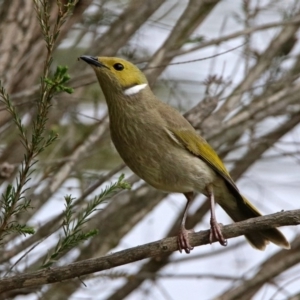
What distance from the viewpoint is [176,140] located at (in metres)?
4.72

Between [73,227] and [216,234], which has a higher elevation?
[73,227]

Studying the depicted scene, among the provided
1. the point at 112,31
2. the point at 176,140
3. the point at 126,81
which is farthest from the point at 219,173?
the point at 112,31

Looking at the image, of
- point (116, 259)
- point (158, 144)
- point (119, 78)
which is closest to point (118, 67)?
point (119, 78)

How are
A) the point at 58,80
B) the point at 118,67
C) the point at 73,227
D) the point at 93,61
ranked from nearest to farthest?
the point at 58,80, the point at 73,227, the point at 93,61, the point at 118,67

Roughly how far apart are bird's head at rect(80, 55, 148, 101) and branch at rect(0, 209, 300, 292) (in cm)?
139

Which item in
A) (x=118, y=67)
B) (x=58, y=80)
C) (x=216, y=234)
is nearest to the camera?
(x=58, y=80)

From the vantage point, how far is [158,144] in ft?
15.2

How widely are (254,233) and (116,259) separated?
5.21ft

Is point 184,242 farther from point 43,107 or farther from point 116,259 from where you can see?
point 43,107

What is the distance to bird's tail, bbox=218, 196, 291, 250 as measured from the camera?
4789 millimetres

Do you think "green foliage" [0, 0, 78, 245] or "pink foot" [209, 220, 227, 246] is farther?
"pink foot" [209, 220, 227, 246]

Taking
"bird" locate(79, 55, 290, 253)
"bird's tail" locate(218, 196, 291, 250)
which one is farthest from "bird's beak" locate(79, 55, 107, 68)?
"bird's tail" locate(218, 196, 291, 250)

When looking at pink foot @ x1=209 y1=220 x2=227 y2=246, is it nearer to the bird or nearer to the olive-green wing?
the bird

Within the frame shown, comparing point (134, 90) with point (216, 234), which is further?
point (134, 90)
